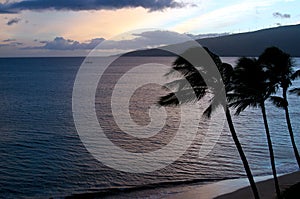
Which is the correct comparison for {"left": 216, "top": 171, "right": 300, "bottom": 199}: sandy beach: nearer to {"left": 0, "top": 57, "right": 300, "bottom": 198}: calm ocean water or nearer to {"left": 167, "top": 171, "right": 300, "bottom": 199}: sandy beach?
{"left": 167, "top": 171, "right": 300, "bottom": 199}: sandy beach

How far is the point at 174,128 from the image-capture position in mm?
44875

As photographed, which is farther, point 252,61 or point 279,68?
point 279,68

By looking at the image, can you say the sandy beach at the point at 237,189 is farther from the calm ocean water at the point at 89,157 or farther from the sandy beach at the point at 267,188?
the calm ocean water at the point at 89,157

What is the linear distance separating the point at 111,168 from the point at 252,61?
15.7m

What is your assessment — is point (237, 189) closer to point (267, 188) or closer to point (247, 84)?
point (267, 188)

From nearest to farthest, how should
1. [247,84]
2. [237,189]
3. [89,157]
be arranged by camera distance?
[247,84] → [237,189] → [89,157]

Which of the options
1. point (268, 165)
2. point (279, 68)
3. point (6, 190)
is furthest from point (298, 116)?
point (6, 190)

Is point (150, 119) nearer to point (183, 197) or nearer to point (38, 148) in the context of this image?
point (38, 148)

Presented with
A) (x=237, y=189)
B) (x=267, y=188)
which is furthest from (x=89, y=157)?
(x=267, y=188)

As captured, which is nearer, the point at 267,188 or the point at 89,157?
the point at 267,188

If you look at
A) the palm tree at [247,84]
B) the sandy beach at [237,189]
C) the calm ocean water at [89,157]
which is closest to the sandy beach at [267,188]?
the sandy beach at [237,189]

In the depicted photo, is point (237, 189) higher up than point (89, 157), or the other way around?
point (89, 157)

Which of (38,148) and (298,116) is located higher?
(38,148)

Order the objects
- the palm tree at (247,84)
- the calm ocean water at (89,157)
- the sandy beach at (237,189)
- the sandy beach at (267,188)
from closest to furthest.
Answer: the palm tree at (247,84) → the sandy beach at (267,188) → the sandy beach at (237,189) → the calm ocean water at (89,157)
